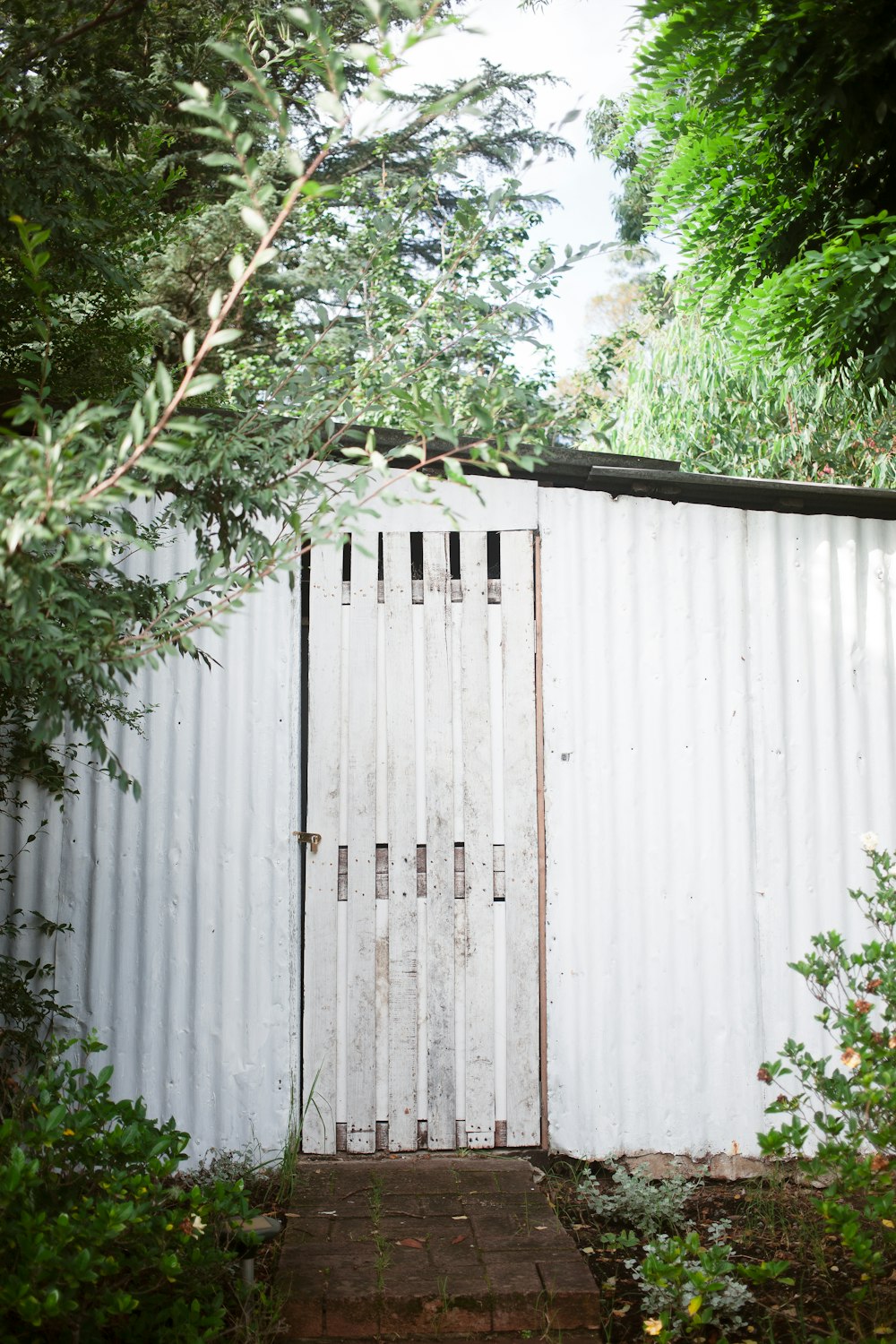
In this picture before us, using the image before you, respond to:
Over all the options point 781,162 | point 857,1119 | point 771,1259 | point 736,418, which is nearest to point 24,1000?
point 771,1259

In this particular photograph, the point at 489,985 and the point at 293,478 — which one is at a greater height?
the point at 293,478

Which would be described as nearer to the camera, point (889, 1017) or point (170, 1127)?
point (170, 1127)

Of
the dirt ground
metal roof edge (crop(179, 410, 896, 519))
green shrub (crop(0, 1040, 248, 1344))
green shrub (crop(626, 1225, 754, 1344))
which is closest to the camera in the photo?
green shrub (crop(0, 1040, 248, 1344))

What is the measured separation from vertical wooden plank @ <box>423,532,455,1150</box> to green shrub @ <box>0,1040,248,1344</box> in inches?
58.1

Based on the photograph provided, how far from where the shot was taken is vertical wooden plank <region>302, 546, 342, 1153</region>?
4.20 metres

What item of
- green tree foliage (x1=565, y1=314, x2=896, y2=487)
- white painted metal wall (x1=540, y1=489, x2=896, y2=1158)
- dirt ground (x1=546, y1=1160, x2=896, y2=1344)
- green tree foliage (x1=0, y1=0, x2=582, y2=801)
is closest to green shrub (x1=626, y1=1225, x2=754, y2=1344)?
dirt ground (x1=546, y1=1160, x2=896, y2=1344)

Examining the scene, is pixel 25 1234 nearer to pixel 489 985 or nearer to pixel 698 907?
pixel 489 985

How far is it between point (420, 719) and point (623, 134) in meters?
2.54

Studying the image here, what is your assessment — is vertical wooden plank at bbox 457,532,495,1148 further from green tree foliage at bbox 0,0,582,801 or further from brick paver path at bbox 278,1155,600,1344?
green tree foliage at bbox 0,0,582,801

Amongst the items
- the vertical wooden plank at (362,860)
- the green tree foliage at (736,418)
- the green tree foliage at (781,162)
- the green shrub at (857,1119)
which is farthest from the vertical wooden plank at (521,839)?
the green tree foliage at (736,418)

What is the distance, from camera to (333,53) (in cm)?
180

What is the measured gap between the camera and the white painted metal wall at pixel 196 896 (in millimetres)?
4141

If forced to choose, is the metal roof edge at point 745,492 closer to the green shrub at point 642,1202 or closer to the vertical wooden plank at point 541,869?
the vertical wooden plank at point 541,869

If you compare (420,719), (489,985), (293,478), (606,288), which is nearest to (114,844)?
(420,719)
